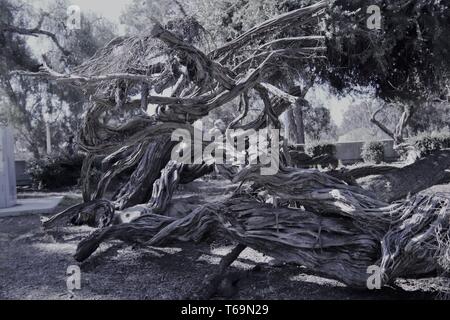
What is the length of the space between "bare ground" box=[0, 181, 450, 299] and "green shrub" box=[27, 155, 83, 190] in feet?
29.5

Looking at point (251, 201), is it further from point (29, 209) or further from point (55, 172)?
point (55, 172)

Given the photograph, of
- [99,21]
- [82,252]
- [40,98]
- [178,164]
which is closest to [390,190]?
[178,164]

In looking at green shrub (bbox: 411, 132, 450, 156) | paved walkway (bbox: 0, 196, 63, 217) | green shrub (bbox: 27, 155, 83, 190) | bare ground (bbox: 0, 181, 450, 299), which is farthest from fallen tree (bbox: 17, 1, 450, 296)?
green shrub (bbox: 411, 132, 450, 156)

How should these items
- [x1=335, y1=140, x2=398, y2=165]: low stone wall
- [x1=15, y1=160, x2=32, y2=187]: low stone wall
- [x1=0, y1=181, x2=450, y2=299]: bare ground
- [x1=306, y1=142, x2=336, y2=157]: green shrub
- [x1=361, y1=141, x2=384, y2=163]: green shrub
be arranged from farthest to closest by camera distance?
[x1=335, y1=140, x2=398, y2=165]: low stone wall
[x1=361, y1=141, x2=384, y2=163]: green shrub
[x1=306, y1=142, x2=336, y2=157]: green shrub
[x1=15, y1=160, x2=32, y2=187]: low stone wall
[x1=0, y1=181, x2=450, y2=299]: bare ground

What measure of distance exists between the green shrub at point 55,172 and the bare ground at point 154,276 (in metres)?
9.00

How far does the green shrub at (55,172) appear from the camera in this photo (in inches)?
627

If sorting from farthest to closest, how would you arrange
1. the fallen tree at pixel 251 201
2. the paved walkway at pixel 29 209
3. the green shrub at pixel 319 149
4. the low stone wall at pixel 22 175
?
the green shrub at pixel 319 149 → the low stone wall at pixel 22 175 → the paved walkway at pixel 29 209 → the fallen tree at pixel 251 201

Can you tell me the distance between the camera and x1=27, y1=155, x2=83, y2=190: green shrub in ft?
52.2

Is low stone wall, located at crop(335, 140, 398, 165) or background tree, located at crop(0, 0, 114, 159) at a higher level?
background tree, located at crop(0, 0, 114, 159)

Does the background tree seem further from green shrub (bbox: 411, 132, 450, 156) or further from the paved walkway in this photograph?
green shrub (bbox: 411, 132, 450, 156)

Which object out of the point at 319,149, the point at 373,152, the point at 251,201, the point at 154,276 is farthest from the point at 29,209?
the point at 373,152

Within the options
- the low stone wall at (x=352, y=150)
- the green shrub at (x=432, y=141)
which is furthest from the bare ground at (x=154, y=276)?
the low stone wall at (x=352, y=150)

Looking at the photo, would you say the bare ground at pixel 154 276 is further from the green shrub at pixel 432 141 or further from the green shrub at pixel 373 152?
the green shrub at pixel 373 152

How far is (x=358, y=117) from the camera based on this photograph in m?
71.9
